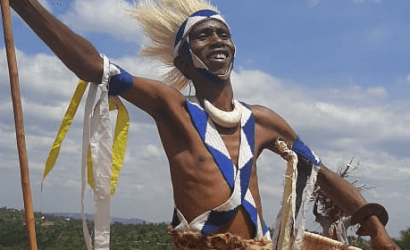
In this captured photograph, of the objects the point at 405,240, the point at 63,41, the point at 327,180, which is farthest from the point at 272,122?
the point at 405,240

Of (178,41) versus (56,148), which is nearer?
(56,148)

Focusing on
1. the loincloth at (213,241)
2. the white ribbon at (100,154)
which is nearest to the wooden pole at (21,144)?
the white ribbon at (100,154)

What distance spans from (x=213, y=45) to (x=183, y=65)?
255 mm

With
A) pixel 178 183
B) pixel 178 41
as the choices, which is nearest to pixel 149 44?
pixel 178 41

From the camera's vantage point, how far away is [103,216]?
3357mm

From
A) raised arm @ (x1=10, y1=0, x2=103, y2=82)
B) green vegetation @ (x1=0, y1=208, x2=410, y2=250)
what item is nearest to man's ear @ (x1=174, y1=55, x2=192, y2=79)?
raised arm @ (x1=10, y1=0, x2=103, y2=82)

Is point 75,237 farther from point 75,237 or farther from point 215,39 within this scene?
point 215,39

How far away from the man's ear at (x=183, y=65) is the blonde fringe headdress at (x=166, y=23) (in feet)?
0.38

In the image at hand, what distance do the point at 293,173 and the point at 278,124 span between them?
1.03 feet

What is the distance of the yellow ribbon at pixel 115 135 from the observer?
11.2 feet

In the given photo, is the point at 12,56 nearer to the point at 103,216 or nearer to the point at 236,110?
the point at 103,216

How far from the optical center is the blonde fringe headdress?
13.5 ft

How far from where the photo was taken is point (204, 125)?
3639 mm

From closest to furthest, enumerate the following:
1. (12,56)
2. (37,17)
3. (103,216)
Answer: (12,56) < (37,17) < (103,216)
